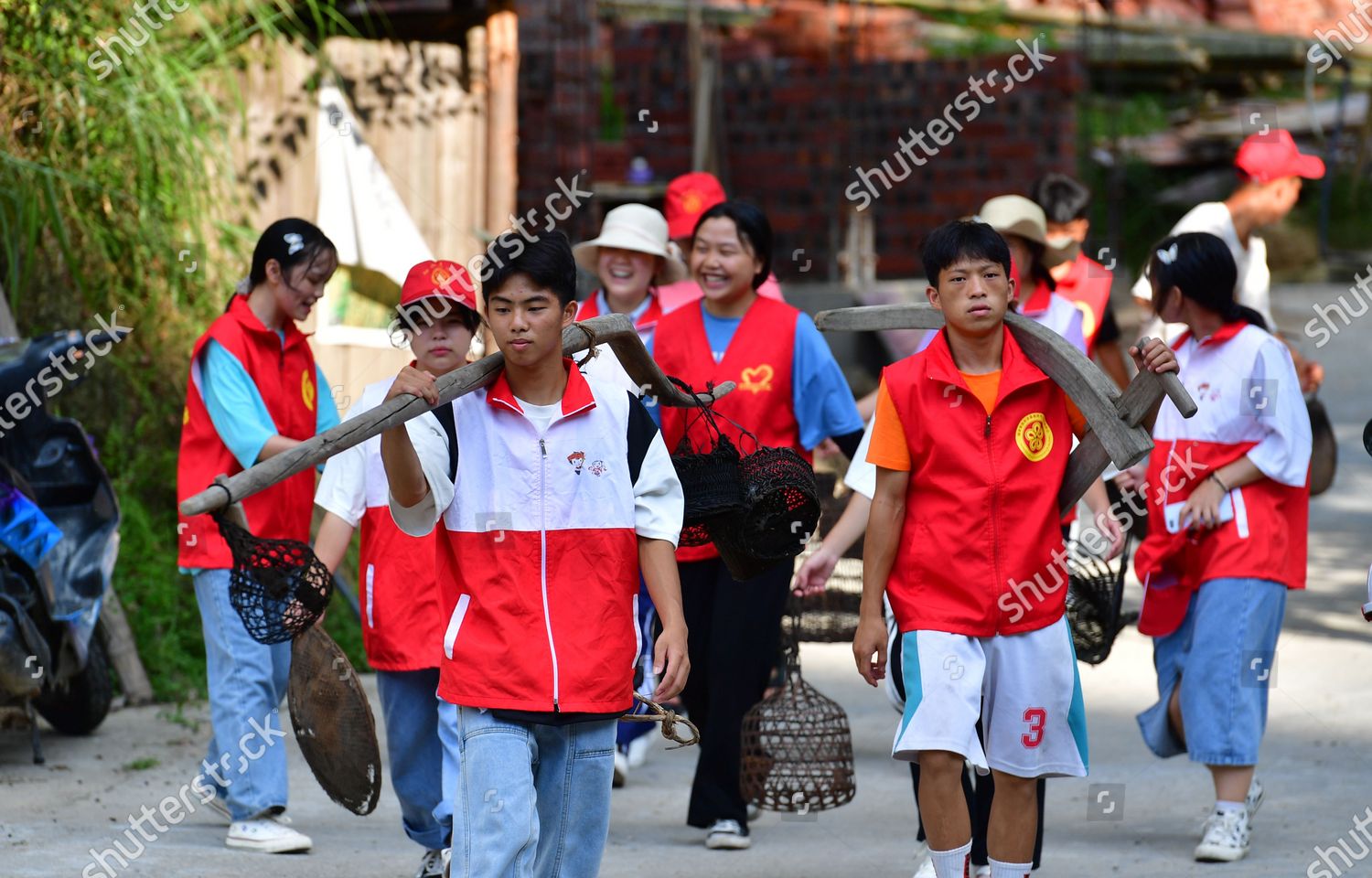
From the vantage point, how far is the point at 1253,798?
19.2 ft

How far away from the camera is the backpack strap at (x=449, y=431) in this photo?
401 centimetres

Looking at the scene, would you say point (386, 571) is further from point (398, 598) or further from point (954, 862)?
point (954, 862)

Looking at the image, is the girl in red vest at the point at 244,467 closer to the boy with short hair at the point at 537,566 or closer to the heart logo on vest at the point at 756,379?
the heart logo on vest at the point at 756,379

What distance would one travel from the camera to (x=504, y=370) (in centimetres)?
409

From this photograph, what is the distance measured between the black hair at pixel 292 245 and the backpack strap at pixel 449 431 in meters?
1.66

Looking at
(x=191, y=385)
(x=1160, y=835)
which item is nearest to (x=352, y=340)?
(x=191, y=385)

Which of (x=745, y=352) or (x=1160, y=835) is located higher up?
(x=745, y=352)

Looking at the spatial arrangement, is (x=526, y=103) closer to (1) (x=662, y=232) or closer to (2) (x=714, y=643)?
(1) (x=662, y=232)

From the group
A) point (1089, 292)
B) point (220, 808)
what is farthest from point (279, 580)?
point (1089, 292)

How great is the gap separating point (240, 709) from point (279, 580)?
3.28ft

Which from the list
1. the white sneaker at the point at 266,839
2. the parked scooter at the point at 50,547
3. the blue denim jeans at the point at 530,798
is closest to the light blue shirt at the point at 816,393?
the white sneaker at the point at 266,839

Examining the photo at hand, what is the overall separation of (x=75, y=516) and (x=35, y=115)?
7.40 ft

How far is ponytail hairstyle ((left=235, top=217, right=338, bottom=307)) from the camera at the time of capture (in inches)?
216

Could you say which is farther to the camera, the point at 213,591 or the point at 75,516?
the point at 75,516
